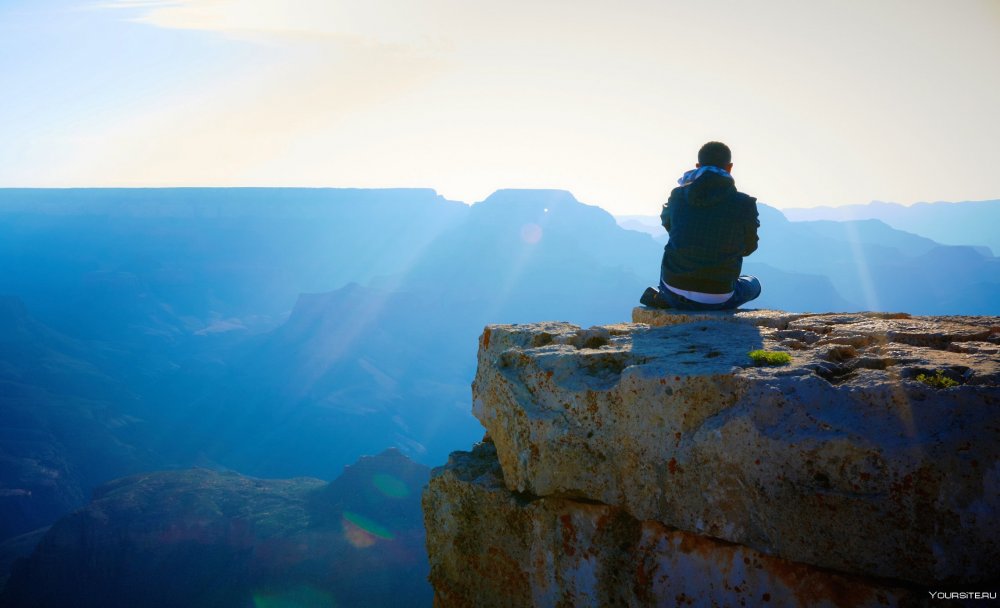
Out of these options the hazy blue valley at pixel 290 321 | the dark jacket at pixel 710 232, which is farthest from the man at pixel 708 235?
the hazy blue valley at pixel 290 321

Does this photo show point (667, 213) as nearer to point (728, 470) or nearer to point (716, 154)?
point (716, 154)

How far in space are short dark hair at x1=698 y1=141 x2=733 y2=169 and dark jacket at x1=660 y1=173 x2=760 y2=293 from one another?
0.32 meters

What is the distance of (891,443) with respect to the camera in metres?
2.46

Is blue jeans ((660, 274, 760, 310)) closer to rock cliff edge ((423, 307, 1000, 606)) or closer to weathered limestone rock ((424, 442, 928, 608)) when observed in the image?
rock cliff edge ((423, 307, 1000, 606))

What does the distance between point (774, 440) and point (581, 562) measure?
4.55 feet

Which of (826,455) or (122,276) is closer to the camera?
(826,455)

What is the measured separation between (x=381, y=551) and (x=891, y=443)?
34.7m

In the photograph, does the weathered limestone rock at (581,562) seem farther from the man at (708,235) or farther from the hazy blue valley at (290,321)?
the hazy blue valley at (290,321)

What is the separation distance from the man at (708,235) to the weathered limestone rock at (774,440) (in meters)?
1.21

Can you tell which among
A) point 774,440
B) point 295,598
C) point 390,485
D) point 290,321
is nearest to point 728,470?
point 774,440

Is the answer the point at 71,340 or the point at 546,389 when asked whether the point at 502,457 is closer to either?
the point at 546,389

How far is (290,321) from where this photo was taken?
95562 mm

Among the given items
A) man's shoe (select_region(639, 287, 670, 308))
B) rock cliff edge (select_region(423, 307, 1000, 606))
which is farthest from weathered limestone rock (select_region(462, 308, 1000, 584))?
man's shoe (select_region(639, 287, 670, 308))

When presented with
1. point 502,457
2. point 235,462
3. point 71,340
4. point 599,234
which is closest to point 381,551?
point 502,457
